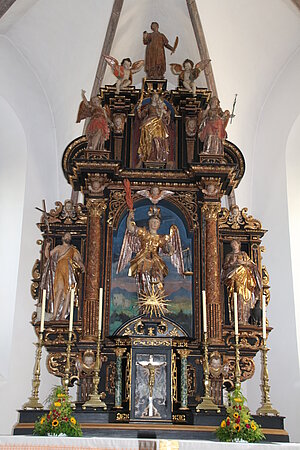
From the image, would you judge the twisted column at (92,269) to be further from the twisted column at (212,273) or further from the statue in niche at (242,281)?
the statue in niche at (242,281)

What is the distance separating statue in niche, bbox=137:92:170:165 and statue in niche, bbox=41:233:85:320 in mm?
2116

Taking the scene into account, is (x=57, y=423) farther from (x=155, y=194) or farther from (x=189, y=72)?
(x=189, y=72)

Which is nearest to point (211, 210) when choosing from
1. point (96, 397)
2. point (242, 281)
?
point (242, 281)

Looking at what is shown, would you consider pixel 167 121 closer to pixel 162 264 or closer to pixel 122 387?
pixel 162 264

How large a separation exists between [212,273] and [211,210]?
3.54 feet

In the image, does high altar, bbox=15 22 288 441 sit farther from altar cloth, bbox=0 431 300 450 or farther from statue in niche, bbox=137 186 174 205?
altar cloth, bbox=0 431 300 450

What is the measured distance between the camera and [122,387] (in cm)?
920

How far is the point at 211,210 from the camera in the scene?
1055 centimetres

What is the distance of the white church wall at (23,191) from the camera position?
36.6 ft

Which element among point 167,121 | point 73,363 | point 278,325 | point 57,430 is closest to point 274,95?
point 167,121

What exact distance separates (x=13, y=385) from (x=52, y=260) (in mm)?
2302

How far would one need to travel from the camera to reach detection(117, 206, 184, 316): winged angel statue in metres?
10.1

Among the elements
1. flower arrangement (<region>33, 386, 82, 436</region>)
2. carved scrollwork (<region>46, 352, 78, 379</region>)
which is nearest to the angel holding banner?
carved scrollwork (<region>46, 352, 78, 379</region>)

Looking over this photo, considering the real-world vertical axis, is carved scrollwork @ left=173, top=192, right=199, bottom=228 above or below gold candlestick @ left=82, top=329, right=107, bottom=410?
above
